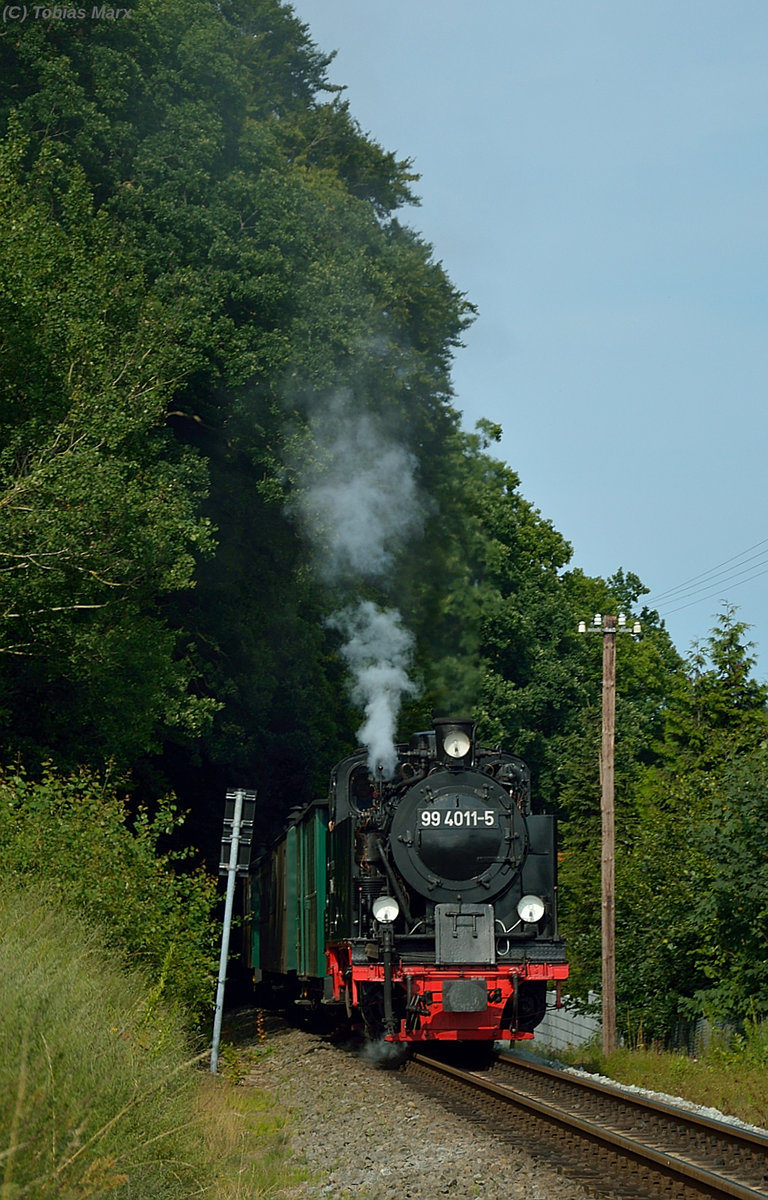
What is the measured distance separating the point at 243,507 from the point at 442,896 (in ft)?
59.4

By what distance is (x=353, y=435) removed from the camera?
104 ft

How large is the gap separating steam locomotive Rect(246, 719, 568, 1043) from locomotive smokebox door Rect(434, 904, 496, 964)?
12 millimetres

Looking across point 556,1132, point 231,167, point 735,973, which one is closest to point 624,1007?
point 735,973

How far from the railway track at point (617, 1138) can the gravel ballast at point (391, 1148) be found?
0.94 feet

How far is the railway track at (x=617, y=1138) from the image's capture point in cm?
838

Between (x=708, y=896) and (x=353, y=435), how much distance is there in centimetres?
1769

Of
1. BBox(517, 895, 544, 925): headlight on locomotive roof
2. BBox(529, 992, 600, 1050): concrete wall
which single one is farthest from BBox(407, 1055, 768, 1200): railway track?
BBox(529, 992, 600, 1050): concrete wall

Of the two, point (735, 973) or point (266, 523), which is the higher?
point (266, 523)

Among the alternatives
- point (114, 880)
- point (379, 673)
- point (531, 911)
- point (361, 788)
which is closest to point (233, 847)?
point (114, 880)

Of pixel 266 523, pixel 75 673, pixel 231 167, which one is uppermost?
pixel 231 167

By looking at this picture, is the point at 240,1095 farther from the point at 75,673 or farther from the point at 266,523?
the point at 266,523

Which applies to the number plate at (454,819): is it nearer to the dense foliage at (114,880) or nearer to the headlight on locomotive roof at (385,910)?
the headlight on locomotive roof at (385,910)

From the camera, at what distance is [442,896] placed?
1519 centimetres

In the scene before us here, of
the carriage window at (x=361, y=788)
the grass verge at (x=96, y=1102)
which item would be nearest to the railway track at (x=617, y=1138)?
the grass verge at (x=96, y=1102)
